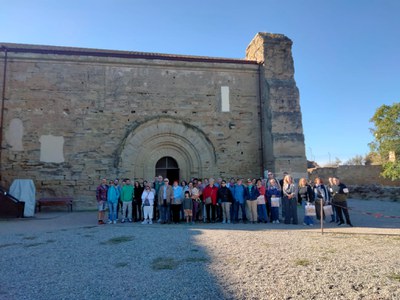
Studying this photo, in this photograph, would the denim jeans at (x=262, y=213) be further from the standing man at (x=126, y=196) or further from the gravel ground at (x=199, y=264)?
the standing man at (x=126, y=196)

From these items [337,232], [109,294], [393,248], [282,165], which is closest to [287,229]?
[337,232]

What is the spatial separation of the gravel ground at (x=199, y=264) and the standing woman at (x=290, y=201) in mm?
1513

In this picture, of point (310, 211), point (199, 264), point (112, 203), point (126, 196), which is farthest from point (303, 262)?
point (112, 203)

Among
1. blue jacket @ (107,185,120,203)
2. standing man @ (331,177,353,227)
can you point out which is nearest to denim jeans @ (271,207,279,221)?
standing man @ (331,177,353,227)

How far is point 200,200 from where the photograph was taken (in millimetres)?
9391

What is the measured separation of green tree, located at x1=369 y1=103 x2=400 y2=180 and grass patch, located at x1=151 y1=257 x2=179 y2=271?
70.7 ft

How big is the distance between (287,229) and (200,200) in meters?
2.79

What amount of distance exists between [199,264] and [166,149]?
8277 mm

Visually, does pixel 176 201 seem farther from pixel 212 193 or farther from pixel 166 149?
pixel 166 149

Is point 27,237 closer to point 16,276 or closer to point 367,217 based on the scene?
point 16,276

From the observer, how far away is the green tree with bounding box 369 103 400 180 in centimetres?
2217

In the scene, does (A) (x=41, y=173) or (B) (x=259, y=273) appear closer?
(B) (x=259, y=273)

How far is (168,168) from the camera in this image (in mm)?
12703

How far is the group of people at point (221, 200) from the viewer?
8.91 m
